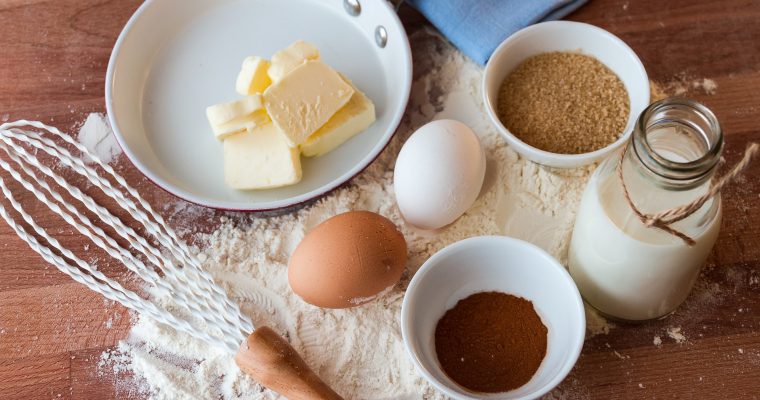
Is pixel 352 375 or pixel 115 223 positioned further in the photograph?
pixel 115 223

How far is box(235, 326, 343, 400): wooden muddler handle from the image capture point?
1046mm

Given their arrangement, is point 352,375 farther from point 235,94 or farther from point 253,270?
point 235,94

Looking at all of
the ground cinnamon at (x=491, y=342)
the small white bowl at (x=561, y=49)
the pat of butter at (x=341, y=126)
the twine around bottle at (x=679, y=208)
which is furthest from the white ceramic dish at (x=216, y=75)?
the twine around bottle at (x=679, y=208)

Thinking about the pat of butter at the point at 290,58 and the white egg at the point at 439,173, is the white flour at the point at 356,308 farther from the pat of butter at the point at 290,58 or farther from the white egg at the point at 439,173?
the pat of butter at the point at 290,58

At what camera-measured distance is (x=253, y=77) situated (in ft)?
4.25

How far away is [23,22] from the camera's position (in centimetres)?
147

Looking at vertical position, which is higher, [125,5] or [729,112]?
[125,5]

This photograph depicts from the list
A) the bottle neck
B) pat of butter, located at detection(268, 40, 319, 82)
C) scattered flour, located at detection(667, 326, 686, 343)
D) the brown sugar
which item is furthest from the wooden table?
the bottle neck

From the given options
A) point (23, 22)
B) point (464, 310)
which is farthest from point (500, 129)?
point (23, 22)

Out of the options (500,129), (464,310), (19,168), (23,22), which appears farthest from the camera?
(23,22)

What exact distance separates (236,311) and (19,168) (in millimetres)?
532

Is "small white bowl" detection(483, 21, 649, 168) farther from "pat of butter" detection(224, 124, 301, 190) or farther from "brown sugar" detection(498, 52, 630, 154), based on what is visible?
"pat of butter" detection(224, 124, 301, 190)

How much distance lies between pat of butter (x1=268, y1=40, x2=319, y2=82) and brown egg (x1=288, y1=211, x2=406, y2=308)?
0.33 m

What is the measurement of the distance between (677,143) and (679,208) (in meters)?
0.10
